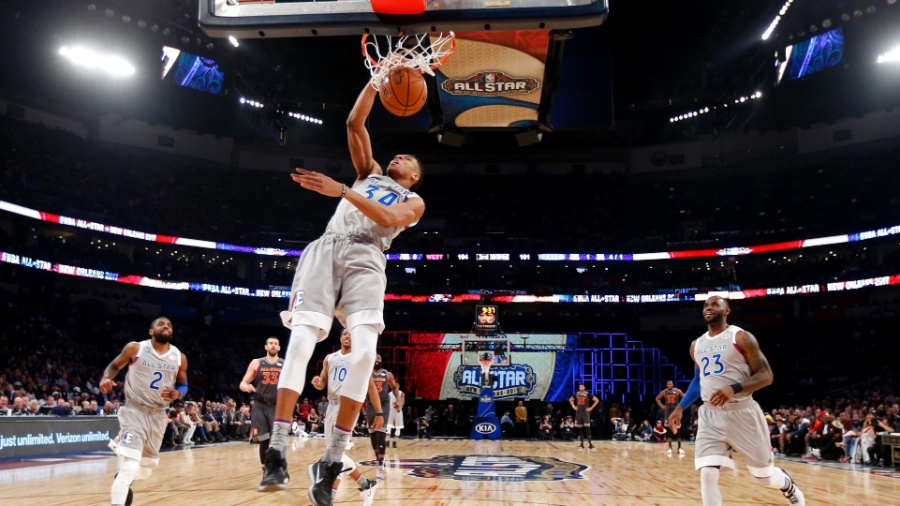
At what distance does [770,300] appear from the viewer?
33500 millimetres

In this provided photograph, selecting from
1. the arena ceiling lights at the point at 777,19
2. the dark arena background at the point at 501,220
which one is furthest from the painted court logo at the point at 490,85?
the arena ceiling lights at the point at 777,19

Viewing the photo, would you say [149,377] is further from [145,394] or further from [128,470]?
[128,470]

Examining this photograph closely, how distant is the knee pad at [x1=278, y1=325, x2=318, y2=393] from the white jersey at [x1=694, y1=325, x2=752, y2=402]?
383 cm

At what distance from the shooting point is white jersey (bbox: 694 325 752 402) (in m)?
6.13

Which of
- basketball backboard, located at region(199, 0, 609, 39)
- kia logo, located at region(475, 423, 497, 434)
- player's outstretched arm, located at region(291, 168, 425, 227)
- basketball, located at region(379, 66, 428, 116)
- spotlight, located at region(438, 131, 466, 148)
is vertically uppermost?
spotlight, located at region(438, 131, 466, 148)

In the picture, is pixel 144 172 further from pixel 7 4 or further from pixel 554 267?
pixel 554 267

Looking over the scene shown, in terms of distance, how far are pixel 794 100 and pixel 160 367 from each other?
1284 inches

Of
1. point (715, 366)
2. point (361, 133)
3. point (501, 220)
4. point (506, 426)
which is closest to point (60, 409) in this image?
point (361, 133)

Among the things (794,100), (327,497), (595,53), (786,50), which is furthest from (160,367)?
(794,100)

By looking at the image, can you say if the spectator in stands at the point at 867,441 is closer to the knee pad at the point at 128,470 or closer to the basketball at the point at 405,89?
the basketball at the point at 405,89

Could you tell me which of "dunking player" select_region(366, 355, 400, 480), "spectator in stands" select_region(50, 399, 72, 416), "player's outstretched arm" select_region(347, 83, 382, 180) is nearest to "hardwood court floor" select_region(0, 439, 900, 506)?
"dunking player" select_region(366, 355, 400, 480)

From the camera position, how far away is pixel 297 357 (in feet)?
12.5

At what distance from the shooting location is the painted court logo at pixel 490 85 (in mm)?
12438

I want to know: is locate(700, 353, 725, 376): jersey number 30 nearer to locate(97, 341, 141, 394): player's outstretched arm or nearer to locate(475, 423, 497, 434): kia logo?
locate(97, 341, 141, 394): player's outstretched arm
